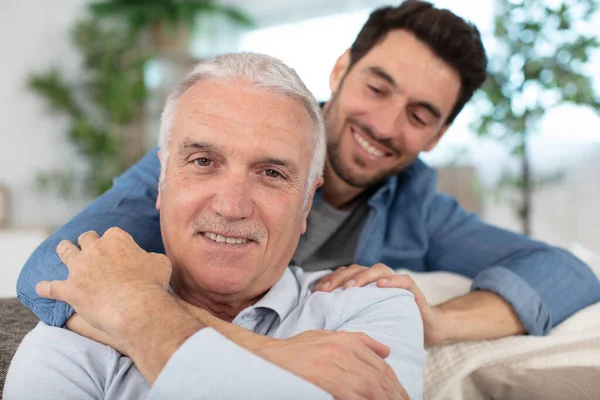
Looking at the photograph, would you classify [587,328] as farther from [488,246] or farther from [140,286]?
[140,286]

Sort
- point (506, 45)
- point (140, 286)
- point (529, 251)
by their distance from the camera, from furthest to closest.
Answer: point (506, 45) < point (529, 251) < point (140, 286)

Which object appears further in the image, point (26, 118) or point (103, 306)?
point (26, 118)

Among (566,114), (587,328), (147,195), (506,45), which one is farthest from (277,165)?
(566,114)

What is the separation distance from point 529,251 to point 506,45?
2323 millimetres

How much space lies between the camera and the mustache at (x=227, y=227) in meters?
1.09

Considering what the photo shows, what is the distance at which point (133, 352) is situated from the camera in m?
0.86

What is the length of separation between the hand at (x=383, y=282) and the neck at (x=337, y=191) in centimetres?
73

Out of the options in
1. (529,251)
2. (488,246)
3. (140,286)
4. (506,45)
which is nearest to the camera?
(140,286)

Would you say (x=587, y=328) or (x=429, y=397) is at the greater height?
(x=587, y=328)

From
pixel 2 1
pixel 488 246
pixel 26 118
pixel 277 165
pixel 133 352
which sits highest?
pixel 277 165

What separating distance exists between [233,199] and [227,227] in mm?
54

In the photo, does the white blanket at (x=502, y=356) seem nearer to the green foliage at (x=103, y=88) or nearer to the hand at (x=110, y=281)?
the hand at (x=110, y=281)

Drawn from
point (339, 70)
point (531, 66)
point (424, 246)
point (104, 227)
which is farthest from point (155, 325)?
point (531, 66)

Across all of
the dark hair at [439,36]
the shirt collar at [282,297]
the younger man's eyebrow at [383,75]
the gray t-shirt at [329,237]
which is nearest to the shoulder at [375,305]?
→ the shirt collar at [282,297]
